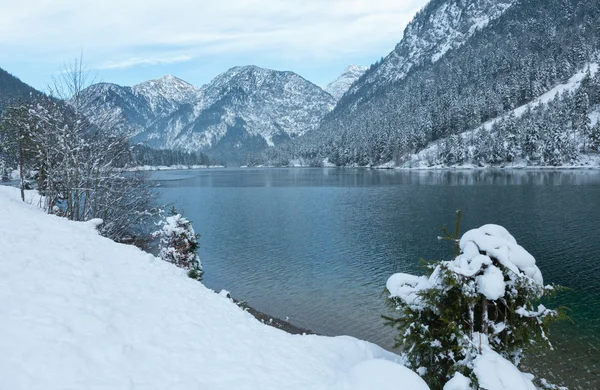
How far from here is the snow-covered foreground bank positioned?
6398 millimetres

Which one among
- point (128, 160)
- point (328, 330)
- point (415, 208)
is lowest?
point (328, 330)

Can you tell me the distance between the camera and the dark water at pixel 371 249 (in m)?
20.3

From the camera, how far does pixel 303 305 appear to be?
23812 millimetres

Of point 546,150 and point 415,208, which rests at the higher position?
point 546,150

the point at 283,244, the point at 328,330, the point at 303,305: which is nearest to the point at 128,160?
the point at 283,244

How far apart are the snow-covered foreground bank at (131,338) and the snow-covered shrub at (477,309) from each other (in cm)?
130

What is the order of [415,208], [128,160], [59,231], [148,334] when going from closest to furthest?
1. [148,334]
2. [59,231]
3. [128,160]
4. [415,208]

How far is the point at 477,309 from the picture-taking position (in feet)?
26.5

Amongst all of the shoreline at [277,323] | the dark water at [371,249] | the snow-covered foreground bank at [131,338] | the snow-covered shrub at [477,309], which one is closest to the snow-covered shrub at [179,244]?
the shoreline at [277,323]

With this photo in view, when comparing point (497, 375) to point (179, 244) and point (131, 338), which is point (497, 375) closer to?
point (131, 338)

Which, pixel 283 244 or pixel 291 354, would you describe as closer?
pixel 291 354

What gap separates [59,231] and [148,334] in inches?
341

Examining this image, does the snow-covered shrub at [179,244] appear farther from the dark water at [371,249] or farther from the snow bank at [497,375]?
the snow bank at [497,375]

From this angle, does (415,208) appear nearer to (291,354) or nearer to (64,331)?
(291,354)
